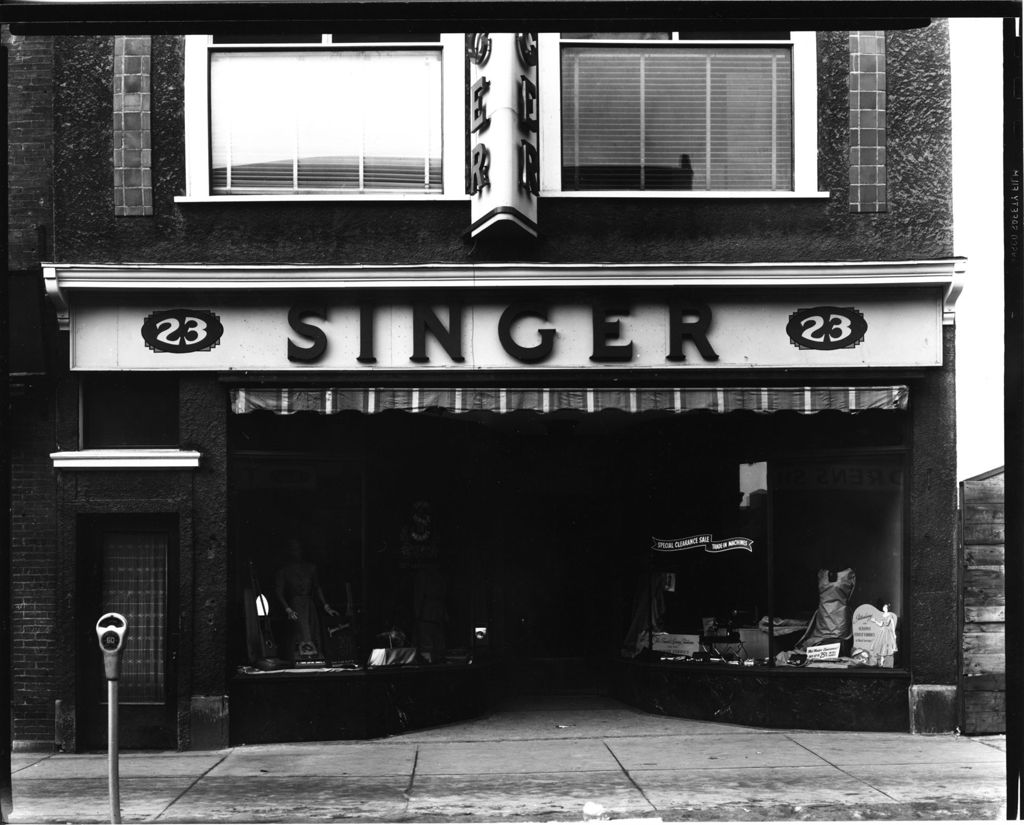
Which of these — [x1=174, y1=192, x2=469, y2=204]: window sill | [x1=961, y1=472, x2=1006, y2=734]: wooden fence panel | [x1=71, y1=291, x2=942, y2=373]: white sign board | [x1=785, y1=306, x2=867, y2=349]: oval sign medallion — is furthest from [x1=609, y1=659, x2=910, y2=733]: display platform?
[x1=174, y1=192, x2=469, y2=204]: window sill

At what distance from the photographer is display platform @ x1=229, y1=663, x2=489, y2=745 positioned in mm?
10867

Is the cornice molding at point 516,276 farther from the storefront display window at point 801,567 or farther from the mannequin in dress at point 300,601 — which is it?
the mannequin in dress at point 300,601

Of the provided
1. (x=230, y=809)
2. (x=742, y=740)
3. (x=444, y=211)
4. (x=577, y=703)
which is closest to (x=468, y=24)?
(x=444, y=211)

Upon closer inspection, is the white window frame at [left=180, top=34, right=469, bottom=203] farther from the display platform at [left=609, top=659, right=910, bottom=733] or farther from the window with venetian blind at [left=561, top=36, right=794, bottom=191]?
the display platform at [left=609, top=659, right=910, bottom=733]

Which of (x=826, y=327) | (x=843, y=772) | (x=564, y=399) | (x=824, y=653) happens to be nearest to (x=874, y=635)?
(x=824, y=653)

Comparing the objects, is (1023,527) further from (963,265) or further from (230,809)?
(230,809)

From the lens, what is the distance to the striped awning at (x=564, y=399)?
10961 mm

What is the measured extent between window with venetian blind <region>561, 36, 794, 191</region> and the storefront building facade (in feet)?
0.10

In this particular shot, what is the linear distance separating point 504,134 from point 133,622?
19.0ft

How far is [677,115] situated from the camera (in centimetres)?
1141

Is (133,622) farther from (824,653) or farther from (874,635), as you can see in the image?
(874,635)

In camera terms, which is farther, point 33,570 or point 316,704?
point 33,570

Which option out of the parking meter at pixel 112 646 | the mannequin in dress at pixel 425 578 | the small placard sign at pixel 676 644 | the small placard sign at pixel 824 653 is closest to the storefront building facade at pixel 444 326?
the small placard sign at pixel 824 653

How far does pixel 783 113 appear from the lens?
1135cm
